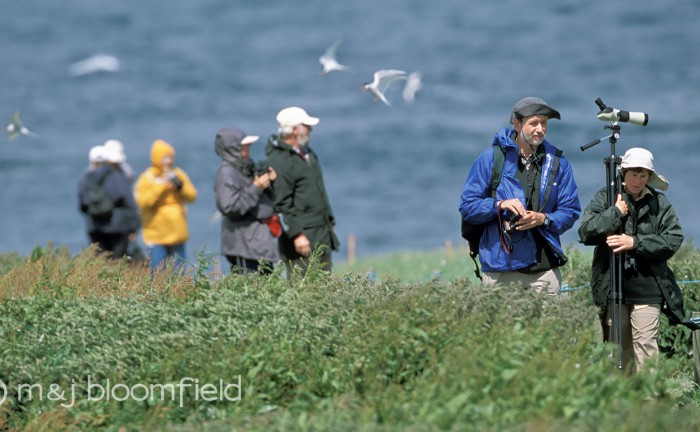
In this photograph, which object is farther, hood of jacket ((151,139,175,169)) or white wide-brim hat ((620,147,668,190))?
hood of jacket ((151,139,175,169))

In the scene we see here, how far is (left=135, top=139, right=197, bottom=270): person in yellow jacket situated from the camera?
14719 mm

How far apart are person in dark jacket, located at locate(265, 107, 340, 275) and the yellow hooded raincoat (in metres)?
3.33

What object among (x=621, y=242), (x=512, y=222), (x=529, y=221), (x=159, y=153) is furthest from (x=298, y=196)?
(x=621, y=242)

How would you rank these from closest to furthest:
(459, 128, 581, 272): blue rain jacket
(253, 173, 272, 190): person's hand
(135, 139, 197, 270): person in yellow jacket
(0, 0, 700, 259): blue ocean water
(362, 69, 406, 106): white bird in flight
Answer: (459, 128, 581, 272): blue rain jacket
(362, 69, 406, 106): white bird in flight
(253, 173, 272, 190): person's hand
(135, 139, 197, 270): person in yellow jacket
(0, 0, 700, 259): blue ocean water

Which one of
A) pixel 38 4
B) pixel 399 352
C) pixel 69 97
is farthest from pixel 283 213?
pixel 38 4

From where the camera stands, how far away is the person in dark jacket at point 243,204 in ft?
37.8

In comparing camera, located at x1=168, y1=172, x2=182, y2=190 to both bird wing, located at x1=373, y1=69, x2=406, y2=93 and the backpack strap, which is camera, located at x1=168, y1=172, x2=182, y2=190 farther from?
the backpack strap

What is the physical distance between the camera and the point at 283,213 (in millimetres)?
11617

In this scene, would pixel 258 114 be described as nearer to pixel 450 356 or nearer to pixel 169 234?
pixel 169 234

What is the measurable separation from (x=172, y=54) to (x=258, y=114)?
38.8 ft

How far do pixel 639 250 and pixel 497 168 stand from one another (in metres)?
1.04

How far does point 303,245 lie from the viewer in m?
11.5

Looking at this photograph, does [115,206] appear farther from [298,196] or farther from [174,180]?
[298,196]

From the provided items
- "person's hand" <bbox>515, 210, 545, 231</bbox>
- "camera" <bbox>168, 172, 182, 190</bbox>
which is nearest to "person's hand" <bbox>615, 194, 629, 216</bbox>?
"person's hand" <bbox>515, 210, 545, 231</bbox>
